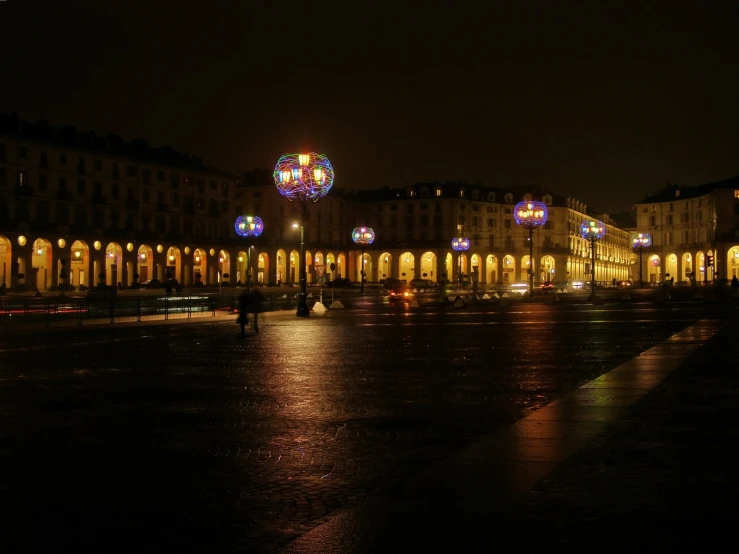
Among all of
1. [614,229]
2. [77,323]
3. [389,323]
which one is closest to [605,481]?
[389,323]

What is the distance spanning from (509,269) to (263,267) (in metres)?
43.4

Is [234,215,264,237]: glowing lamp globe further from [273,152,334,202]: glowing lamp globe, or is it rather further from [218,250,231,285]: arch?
[218,250,231,285]: arch

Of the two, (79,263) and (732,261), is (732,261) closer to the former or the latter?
(732,261)

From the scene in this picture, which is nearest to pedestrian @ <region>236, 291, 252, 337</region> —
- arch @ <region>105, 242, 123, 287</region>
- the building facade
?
the building facade

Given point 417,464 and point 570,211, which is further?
point 570,211

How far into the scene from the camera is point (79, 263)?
73.4 meters

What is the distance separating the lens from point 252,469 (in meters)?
6.93

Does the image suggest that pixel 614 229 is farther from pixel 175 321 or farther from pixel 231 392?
pixel 231 392

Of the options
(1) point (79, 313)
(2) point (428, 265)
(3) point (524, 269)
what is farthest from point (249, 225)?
(3) point (524, 269)

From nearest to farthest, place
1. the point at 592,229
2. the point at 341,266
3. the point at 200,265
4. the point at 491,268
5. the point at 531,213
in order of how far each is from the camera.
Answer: the point at 531,213 < the point at 592,229 < the point at 200,265 < the point at 341,266 < the point at 491,268

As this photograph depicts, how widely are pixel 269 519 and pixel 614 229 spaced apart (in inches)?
6417

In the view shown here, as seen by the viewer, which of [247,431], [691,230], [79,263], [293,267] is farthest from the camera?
[691,230]

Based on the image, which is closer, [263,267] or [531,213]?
[531,213]

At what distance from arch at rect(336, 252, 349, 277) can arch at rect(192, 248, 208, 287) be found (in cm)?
→ 2845
